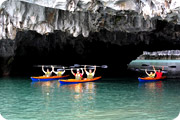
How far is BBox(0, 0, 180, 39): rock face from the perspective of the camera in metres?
17.9

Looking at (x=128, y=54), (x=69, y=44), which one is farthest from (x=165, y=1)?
(x=128, y=54)

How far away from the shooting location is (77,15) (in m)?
22.2

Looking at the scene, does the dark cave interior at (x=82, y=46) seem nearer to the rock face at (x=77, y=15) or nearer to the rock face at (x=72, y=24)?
the rock face at (x=72, y=24)

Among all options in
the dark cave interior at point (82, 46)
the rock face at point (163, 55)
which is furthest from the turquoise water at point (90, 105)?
the rock face at point (163, 55)

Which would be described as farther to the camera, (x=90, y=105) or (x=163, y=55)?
(x=163, y=55)

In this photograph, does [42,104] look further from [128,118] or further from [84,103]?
[128,118]

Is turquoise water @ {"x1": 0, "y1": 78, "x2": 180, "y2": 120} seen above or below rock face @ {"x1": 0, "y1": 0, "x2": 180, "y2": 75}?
below

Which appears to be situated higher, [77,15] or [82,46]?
[77,15]

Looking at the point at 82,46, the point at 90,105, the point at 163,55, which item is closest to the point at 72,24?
the point at 90,105

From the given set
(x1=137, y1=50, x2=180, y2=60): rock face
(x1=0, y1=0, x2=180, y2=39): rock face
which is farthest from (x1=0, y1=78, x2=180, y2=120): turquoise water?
(x1=137, y1=50, x2=180, y2=60): rock face

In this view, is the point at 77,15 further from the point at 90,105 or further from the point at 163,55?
the point at 163,55

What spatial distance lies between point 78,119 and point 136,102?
480 centimetres

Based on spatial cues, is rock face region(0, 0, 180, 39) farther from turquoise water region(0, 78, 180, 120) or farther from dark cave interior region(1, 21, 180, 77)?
dark cave interior region(1, 21, 180, 77)

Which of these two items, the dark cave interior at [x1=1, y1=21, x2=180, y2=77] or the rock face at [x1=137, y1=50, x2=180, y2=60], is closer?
the dark cave interior at [x1=1, y1=21, x2=180, y2=77]
